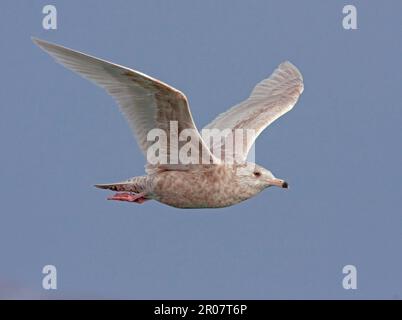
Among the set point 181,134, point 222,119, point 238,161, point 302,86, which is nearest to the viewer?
point 181,134

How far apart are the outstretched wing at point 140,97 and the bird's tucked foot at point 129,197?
1.04m

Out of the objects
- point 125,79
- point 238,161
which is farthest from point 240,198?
point 125,79

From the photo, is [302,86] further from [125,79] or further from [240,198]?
[125,79]

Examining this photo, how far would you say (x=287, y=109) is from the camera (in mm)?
18234

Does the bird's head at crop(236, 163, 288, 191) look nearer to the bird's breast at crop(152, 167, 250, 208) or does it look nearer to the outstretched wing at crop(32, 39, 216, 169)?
the bird's breast at crop(152, 167, 250, 208)

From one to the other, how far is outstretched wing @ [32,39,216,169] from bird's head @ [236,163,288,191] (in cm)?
68

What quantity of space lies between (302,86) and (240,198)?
4913mm

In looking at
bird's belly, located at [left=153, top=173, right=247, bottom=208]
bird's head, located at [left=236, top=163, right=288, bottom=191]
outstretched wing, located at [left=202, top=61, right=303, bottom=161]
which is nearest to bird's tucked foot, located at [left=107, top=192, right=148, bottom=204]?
bird's belly, located at [left=153, top=173, right=247, bottom=208]

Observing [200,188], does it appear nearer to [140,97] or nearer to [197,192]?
[197,192]

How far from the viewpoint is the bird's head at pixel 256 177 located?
15.1 m

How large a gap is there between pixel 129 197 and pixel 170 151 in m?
1.26

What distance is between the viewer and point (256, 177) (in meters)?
15.2

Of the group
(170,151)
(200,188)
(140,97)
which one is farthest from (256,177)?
(140,97)

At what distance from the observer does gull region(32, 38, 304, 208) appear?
532 inches
